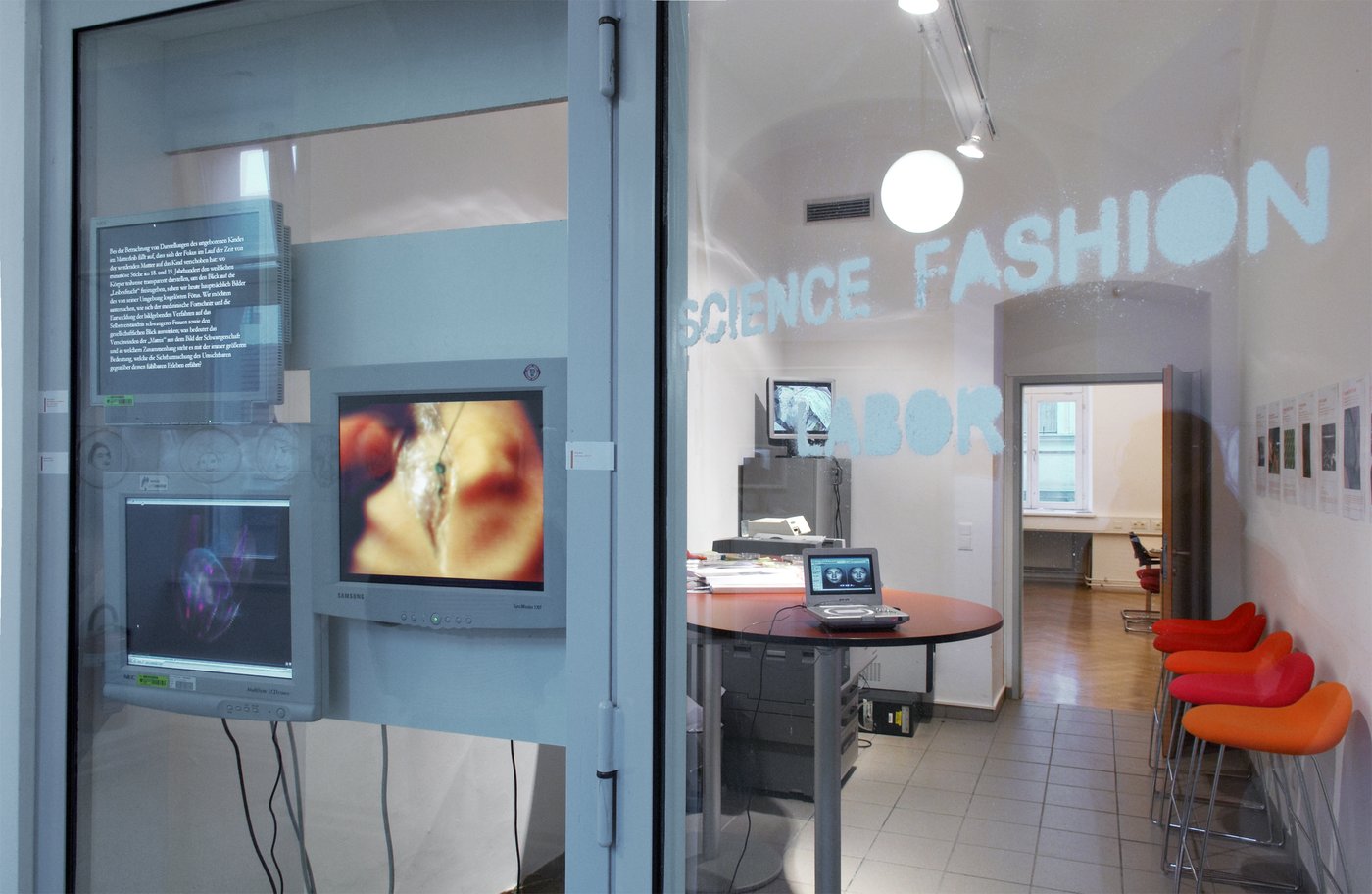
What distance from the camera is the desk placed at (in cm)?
146

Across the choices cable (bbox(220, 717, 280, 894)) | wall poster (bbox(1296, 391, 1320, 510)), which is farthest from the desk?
cable (bbox(220, 717, 280, 894))

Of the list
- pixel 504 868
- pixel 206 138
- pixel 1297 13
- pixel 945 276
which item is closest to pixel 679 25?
pixel 945 276

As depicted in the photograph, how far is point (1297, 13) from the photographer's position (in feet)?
4.17

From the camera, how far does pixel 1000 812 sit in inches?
56.8

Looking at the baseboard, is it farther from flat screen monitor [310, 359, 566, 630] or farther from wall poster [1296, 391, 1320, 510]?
flat screen monitor [310, 359, 566, 630]

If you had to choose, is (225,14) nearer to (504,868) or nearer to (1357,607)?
(504,868)

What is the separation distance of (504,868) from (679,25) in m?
1.62

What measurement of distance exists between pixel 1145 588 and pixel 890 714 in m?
0.44

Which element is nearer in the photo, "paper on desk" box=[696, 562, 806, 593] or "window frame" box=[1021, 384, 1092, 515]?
"window frame" box=[1021, 384, 1092, 515]

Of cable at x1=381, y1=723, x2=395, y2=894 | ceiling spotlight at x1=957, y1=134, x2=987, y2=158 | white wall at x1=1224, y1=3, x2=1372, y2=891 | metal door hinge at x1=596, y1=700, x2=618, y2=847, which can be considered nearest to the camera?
white wall at x1=1224, y1=3, x2=1372, y2=891

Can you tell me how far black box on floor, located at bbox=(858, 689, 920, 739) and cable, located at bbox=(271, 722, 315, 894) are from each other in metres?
1.21

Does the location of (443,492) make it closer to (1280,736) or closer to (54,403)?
(54,403)

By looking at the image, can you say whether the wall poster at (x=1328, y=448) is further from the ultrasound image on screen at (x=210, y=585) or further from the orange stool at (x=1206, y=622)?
the ultrasound image on screen at (x=210, y=585)

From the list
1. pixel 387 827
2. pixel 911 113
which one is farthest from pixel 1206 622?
pixel 387 827
